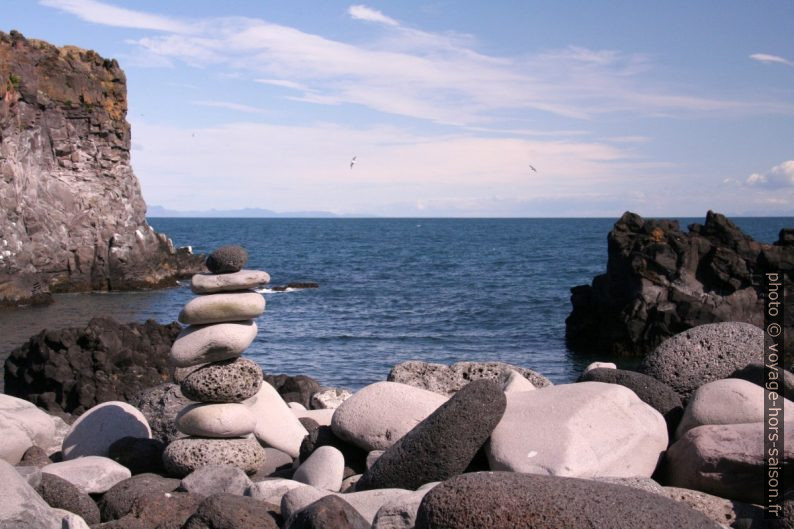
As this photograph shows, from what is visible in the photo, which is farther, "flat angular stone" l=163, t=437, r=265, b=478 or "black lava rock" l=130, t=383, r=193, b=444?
"black lava rock" l=130, t=383, r=193, b=444

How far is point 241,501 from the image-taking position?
6715 mm

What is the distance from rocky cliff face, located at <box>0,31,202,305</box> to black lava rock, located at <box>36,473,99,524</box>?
34350 mm

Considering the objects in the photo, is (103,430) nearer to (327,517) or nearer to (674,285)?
(327,517)

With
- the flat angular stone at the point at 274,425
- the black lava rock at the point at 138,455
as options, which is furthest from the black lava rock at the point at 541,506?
the flat angular stone at the point at 274,425

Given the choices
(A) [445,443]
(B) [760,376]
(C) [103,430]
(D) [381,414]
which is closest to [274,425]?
(C) [103,430]

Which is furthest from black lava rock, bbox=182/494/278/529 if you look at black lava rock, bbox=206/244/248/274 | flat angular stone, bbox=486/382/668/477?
black lava rock, bbox=206/244/248/274

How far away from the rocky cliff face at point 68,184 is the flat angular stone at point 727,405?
36340 millimetres

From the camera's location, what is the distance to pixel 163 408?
39.2ft

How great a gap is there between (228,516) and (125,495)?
5.91ft

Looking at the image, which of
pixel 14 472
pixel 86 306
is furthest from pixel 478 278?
pixel 14 472

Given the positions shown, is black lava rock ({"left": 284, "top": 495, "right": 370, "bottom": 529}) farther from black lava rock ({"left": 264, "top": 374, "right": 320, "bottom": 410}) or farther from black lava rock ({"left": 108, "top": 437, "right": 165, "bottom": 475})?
black lava rock ({"left": 264, "top": 374, "right": 320, "bottom": 410})

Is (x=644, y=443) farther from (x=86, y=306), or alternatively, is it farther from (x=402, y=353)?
(x=86, y=306)

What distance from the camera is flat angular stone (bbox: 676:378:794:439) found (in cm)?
809

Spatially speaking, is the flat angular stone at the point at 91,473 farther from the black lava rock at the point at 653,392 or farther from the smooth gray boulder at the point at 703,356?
the smooth gray boulder at the point at 703,356
